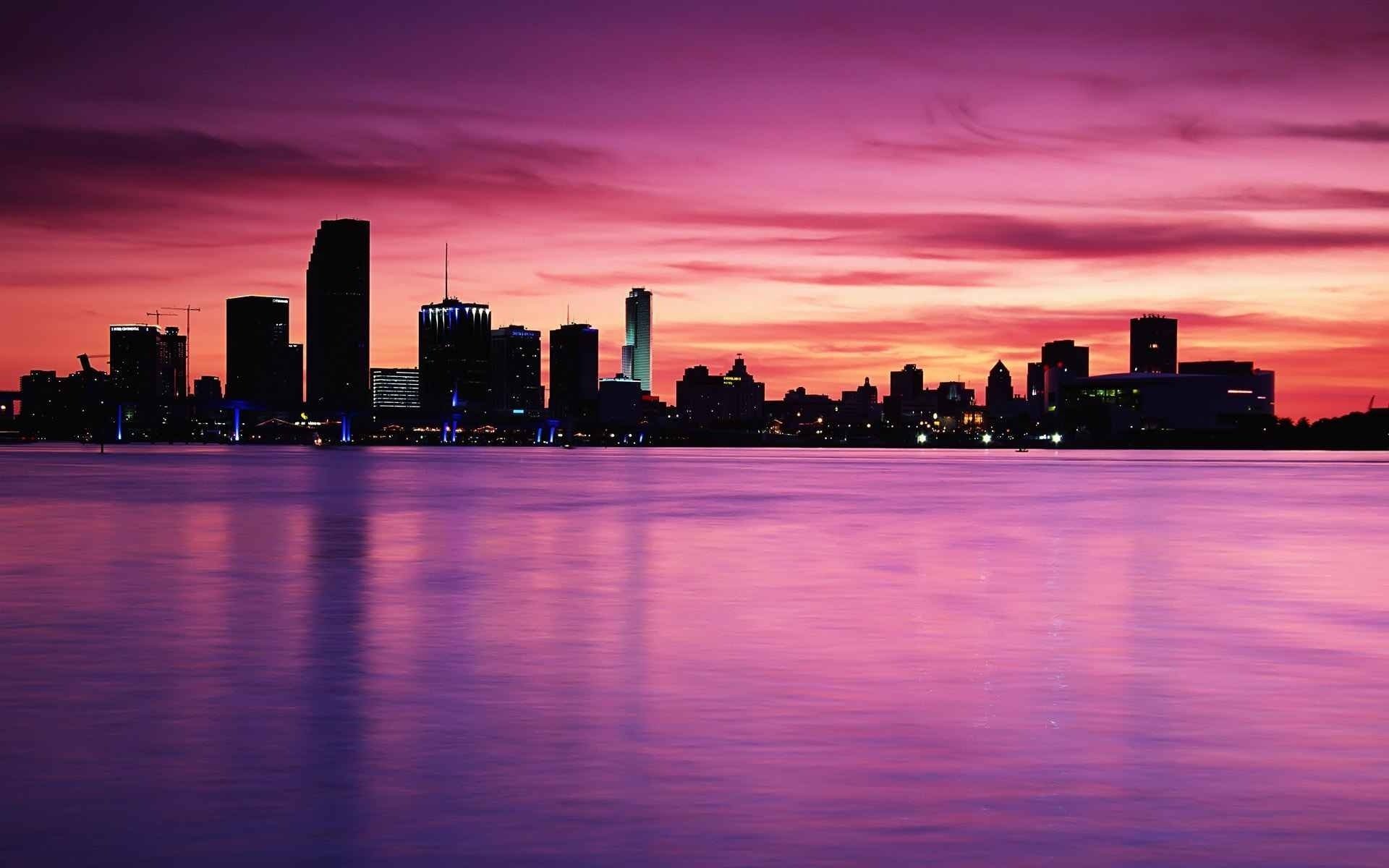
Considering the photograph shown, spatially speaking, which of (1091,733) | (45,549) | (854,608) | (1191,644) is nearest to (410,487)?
(45,549)

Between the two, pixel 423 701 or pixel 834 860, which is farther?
pixel 423 701

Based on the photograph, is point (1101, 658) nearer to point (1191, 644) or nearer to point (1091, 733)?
point (1191, 644)

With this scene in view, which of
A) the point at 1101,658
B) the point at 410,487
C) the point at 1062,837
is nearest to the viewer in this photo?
the point at 1062,837

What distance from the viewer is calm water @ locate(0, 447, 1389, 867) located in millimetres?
11977

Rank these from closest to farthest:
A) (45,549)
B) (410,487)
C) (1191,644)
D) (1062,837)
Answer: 1. (1062,837)
2. (1191,644)
3. (45,549)
4. (410,487)

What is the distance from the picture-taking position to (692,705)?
711 inches

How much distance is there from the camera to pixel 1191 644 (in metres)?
24.0

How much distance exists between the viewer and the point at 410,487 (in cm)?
10125

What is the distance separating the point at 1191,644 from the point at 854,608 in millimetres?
7012

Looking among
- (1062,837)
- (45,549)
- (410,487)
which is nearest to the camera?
(1062,837)

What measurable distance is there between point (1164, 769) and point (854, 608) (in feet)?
48.4

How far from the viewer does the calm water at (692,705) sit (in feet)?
39.3

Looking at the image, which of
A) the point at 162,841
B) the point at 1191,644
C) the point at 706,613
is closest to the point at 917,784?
the point at 162,841

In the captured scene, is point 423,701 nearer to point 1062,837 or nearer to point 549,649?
point 549,649
